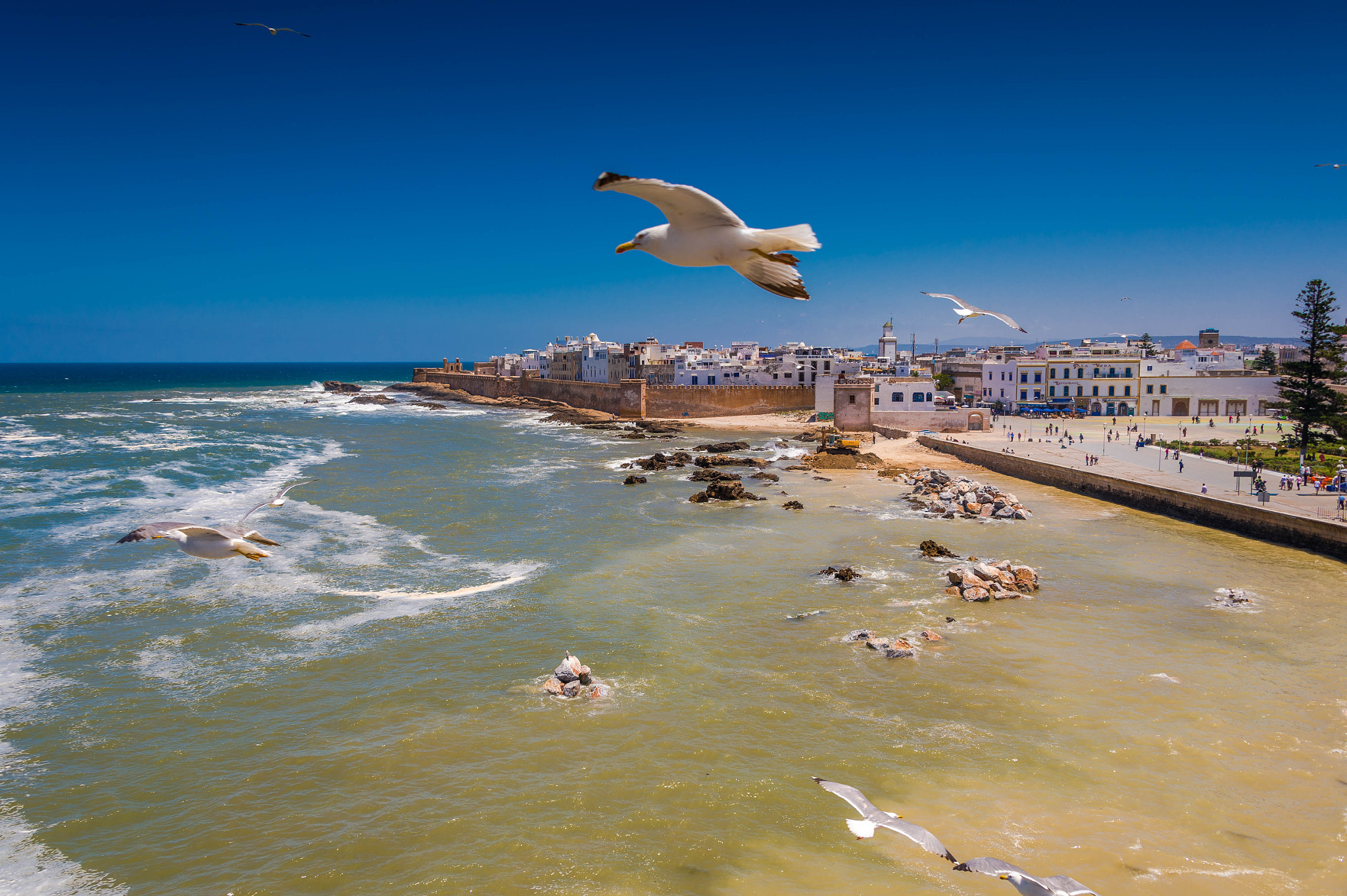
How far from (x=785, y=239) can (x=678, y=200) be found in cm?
59

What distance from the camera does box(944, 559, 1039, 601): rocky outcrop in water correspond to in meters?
14.6

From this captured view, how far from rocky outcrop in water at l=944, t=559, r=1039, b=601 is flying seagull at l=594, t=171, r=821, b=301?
12.4m

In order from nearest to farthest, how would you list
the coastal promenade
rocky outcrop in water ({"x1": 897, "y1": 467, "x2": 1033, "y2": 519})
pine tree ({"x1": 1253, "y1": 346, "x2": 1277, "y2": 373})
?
the coastal promenade → rocky outcrop in water ({"x1": 897, "y1": 467, "x2": 1033, "y2": 519}) → pine tree ({"x1": 1253, "y1": 346, "x2": 1277, "y2": 373})

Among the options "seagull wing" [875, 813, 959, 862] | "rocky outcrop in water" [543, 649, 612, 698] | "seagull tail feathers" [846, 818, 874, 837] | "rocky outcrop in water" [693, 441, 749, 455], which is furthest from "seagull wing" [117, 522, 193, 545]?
"rocky outcrop in water" [693, 441, 749, 455]

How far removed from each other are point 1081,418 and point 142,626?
5413cm

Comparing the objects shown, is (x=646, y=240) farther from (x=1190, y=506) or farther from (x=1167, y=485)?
(x=1167, y=485)

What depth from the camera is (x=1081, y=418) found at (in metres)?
51.6

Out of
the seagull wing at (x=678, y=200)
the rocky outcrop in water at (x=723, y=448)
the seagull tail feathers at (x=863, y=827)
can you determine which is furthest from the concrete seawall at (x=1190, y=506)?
the seagull wing at (x=678, y=200)

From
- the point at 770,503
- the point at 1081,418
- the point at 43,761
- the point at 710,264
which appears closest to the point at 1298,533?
the point at 770,503

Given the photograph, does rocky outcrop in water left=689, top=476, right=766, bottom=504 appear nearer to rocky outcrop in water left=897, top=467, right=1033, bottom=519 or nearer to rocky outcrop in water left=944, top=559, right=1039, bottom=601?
rocky outcrop in water left=897, top=467, right=1033, bottom=519

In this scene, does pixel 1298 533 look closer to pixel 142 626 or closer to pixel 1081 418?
pixel 142 626

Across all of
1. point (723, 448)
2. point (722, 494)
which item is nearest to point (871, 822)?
point (722, 494)

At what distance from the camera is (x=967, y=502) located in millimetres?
23391

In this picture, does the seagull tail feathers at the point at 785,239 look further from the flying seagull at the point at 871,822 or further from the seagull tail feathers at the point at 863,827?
the seagull tail feathers at the point at 863,827
